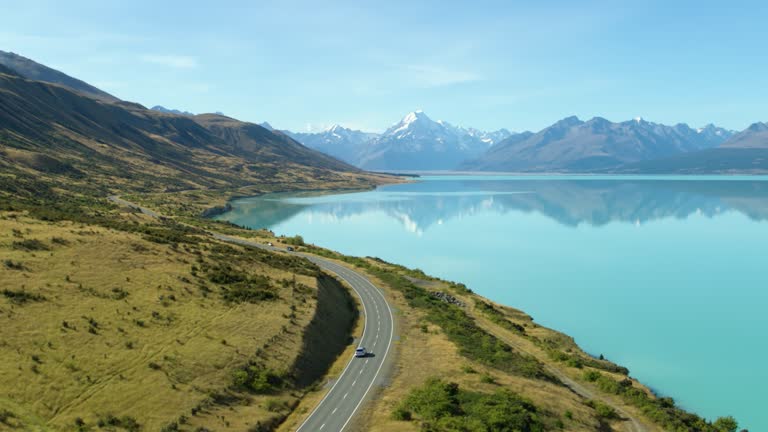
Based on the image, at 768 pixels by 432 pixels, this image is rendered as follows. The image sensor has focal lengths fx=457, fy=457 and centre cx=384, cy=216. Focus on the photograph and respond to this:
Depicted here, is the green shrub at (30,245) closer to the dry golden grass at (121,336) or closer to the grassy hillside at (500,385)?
the dry golden grass at (121,336)

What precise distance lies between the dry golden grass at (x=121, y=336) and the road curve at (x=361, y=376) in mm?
3625

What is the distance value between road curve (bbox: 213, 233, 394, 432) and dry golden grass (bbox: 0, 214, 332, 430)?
362 cm

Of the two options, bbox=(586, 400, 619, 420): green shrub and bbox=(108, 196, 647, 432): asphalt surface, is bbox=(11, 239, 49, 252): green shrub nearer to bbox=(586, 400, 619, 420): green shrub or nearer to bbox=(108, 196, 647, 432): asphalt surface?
bbox=(108, 196, 647, 432): asphalt surface

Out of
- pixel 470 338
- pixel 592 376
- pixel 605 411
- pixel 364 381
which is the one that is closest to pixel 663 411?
pixel 605 411

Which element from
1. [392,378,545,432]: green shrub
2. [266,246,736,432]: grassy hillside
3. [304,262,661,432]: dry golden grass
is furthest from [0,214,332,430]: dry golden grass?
[392,378,545,432]: green shrub

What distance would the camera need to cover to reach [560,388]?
46781 millimetres

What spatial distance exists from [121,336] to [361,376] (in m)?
22.6

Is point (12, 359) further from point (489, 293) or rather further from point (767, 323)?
point (767, 323)

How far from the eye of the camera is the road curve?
122 feet

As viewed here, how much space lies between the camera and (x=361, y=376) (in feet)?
150

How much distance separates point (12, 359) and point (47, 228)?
3283 cm

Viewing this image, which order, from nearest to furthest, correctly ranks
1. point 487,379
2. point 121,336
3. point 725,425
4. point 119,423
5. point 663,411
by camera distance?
point 119,423 → point 121,336 → point 663,411 → point 725,425 → point 487,379

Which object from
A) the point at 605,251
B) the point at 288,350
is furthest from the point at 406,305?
the point at 605,251

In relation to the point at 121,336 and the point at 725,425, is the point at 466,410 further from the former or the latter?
the point at 121,336
